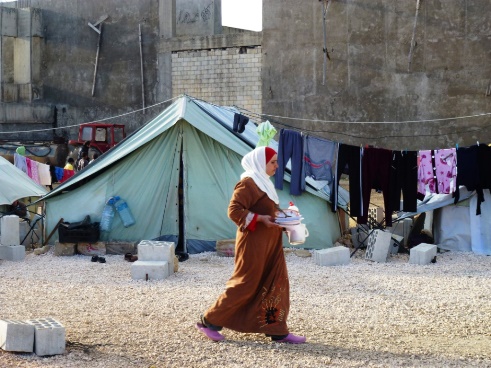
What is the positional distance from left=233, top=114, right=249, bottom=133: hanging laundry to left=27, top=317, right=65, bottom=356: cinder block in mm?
5959

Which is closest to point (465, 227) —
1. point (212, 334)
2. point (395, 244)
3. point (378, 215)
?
point (395, 244)

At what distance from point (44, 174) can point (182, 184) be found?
5.79 metres

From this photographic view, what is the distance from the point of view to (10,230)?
10.2 meters

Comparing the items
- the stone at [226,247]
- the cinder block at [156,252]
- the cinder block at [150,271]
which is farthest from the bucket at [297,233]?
the stone at [226,247]

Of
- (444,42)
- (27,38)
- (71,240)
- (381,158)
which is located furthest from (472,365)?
(27,38)

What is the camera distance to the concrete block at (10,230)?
10.2 metres

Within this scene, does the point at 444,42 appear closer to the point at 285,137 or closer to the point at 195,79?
the point at 195,79

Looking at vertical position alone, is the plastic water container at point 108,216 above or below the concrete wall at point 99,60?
below

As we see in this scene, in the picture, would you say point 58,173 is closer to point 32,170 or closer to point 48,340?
point 32,170

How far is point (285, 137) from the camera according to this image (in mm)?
11016

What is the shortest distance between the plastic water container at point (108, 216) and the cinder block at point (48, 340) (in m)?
5.43

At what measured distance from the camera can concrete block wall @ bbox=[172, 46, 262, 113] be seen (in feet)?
76.5

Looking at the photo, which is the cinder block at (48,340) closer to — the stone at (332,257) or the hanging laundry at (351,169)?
the stone at (332,257)

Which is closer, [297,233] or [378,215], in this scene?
[297,233]
